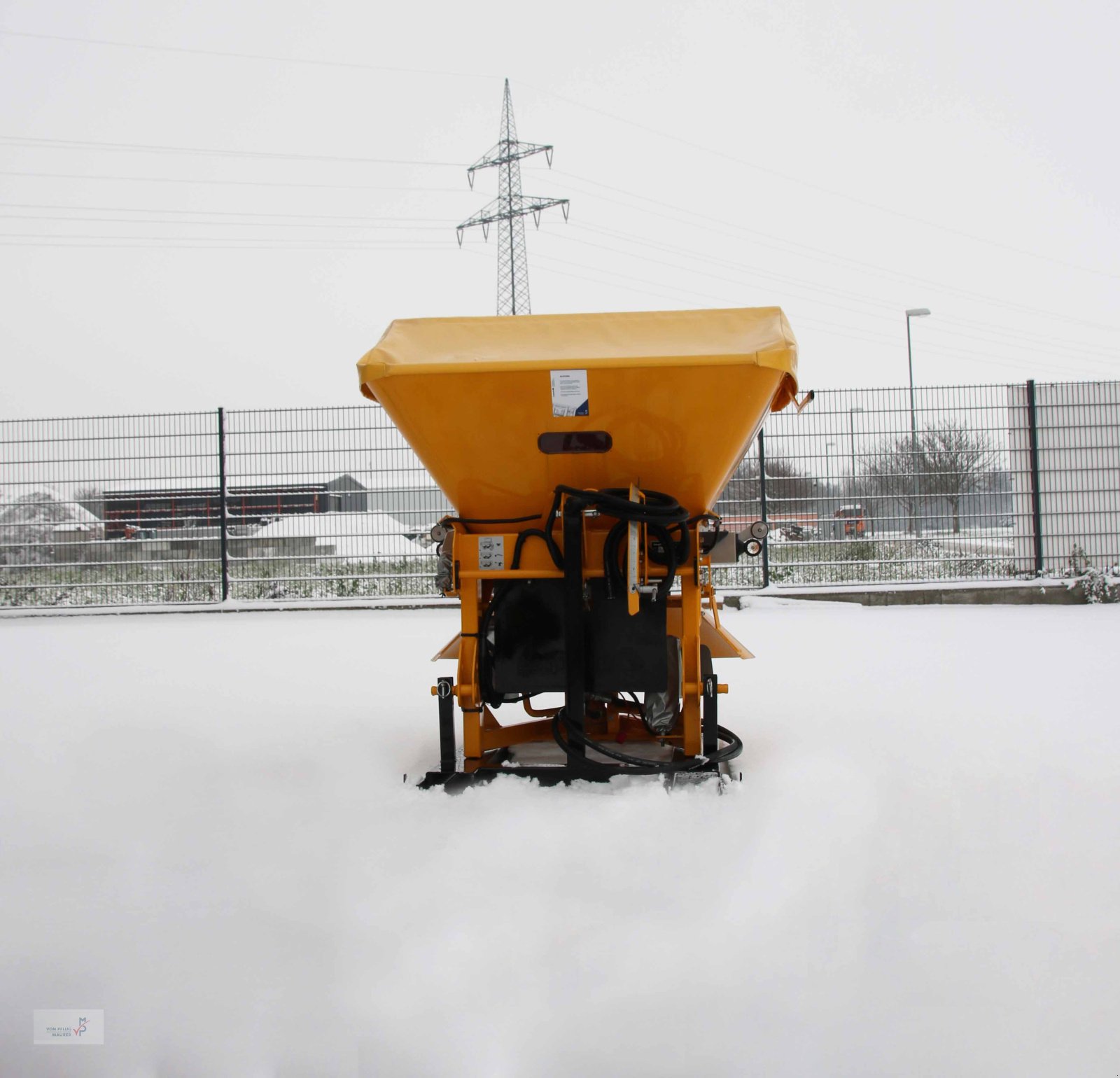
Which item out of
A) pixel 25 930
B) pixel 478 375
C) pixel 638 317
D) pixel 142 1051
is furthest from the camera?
pixel 638 317

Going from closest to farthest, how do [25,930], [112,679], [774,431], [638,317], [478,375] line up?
1. [25,930]
2. [478,375]
3. [638,317]
4. [112,679]
5. [774,431]

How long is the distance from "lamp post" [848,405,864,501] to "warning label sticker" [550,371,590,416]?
640 cm

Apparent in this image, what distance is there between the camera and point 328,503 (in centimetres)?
898

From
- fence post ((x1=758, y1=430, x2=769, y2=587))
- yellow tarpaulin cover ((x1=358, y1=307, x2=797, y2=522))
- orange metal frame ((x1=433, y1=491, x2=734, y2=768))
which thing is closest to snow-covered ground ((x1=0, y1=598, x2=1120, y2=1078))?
orange metal frame ((x1=433, y1=491, x2=734, y2=768))

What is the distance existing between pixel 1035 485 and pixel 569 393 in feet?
25.3

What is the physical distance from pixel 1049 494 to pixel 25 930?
9.37 metres

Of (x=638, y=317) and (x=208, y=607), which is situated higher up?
(x=638, y=317)

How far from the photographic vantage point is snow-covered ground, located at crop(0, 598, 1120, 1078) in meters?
1.59

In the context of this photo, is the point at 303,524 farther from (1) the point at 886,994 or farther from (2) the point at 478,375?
(1) the point at 886,994

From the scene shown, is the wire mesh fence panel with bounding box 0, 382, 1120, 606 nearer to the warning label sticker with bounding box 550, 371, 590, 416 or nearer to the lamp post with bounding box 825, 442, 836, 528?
the lamp post with bounding box 825, 442, 836, 528

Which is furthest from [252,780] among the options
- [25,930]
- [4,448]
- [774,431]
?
[4,448]

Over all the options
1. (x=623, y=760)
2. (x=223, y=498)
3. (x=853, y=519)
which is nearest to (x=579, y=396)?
(x=623, y=760)

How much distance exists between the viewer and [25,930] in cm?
196

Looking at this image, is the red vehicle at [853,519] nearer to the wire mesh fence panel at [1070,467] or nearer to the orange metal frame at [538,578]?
the wire mesh fence panel at [1070,467]
